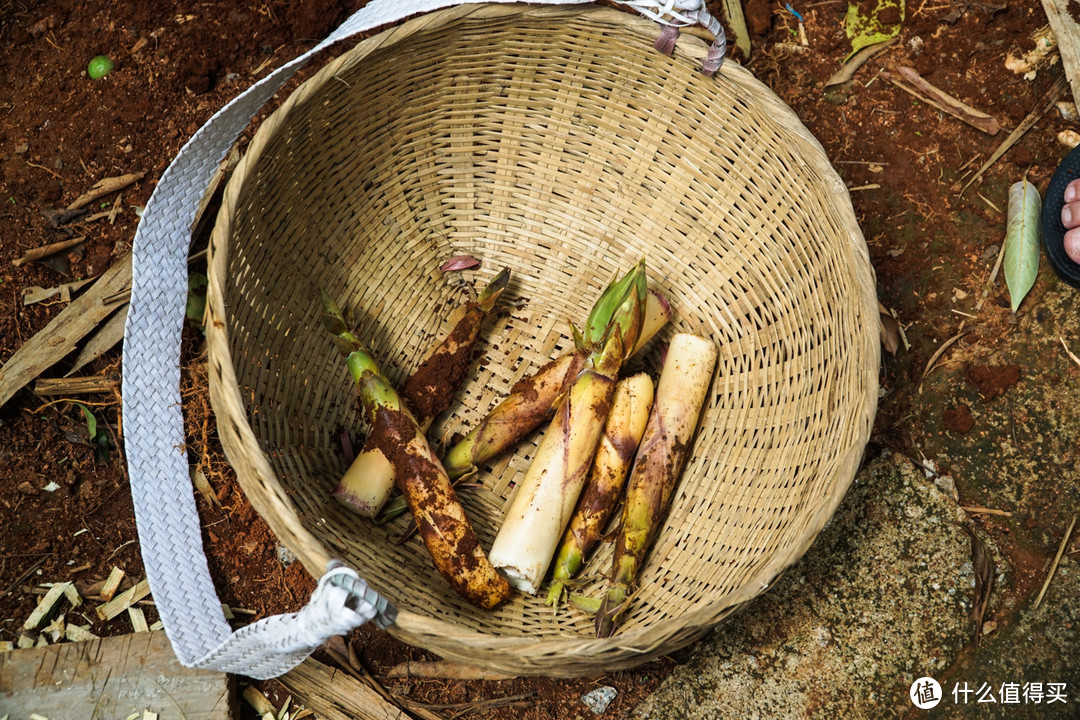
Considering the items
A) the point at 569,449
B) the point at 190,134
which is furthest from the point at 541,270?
the point at 190,134

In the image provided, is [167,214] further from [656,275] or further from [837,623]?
[837,623]

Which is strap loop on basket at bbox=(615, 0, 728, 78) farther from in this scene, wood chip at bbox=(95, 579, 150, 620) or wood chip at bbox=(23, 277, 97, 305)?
wood chip at bbox=(95, 579, 150, 620)

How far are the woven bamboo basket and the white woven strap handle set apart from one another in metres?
0.12

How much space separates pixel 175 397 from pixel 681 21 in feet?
5.47

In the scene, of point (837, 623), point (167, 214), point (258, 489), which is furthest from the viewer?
point (837, 623)

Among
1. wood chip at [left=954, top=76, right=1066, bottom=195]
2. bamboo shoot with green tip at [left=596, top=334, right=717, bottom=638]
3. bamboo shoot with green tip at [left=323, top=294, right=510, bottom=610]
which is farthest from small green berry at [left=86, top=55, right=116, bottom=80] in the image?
wood chip at [left=954, top=76, right=1066, bottom=195]

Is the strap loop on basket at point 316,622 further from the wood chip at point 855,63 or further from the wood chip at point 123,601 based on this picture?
the wood chip at point 855,63

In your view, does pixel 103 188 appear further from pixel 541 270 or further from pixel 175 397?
pixel 541 270

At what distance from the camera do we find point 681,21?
1.97 metres

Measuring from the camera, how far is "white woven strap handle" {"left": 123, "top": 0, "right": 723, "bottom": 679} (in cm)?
186

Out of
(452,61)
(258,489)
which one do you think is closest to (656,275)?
(452,61)

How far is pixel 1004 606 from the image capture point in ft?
8.00

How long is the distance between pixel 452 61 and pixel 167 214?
2.93 feet

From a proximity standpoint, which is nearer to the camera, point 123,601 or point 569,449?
point 569,449
